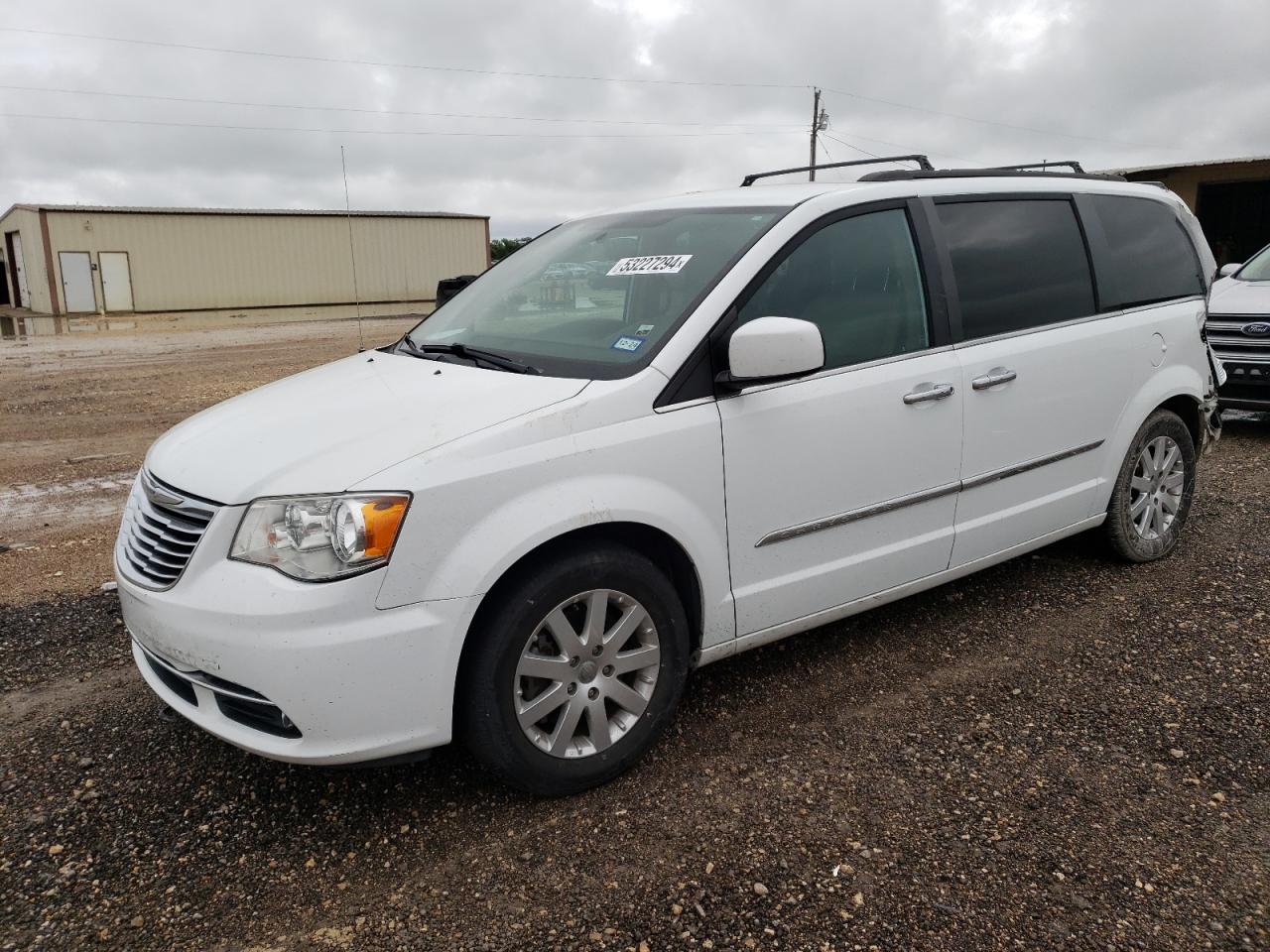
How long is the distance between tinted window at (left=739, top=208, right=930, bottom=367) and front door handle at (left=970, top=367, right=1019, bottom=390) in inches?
10.9

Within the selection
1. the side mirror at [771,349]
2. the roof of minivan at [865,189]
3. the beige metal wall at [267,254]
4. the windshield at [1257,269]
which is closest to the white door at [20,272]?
the beige metal wall at [267,254]

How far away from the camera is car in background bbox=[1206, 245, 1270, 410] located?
7.83 metres

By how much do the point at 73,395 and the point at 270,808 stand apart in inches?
421

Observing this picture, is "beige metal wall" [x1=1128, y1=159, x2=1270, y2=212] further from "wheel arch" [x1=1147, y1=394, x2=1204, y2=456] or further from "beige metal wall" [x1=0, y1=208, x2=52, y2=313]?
"beige metal wall" [x1=0, y1=208, x2=52, y2=313]

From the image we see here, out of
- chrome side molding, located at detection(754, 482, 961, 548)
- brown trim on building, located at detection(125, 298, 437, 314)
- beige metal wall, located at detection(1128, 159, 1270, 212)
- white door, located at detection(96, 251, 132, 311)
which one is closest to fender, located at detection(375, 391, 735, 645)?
chrome side molding, located at detection(754, 482, 961, 548)

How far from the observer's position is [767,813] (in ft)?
9.47

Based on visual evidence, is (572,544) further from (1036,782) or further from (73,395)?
(73,395)

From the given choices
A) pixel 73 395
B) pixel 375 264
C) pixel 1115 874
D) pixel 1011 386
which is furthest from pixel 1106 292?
pixel 375 264

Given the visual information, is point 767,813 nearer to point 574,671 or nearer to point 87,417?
point 574,671

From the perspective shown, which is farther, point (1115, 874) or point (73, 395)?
point (73, 395)

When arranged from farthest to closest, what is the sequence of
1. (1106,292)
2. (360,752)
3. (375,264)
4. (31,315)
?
(375,264), (31,315), (1106,292), (360,752)

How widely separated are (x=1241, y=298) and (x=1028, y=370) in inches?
221

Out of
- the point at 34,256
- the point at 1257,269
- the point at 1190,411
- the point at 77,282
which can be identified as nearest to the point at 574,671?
the point at 1190,411

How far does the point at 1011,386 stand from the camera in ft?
12.8
